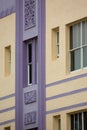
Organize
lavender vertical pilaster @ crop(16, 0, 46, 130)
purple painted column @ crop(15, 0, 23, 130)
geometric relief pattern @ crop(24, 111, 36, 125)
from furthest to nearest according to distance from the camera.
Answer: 1. purple painted column @ crop(15, 0, 23, 130)
2. geometric relief pattern @ crop(24, 111, 36, 125)
3. lavender vertical pilaster @ crop(16, 0, 46, 130)

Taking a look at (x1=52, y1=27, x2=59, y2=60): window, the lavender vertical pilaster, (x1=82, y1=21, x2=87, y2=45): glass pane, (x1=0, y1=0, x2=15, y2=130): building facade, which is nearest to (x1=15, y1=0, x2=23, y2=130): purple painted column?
the lavender vertical pilaster

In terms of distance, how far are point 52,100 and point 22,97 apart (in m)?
2.71

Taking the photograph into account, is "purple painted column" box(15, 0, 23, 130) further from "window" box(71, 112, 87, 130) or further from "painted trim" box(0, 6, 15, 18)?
"window" box(71, 112, 87, 130)

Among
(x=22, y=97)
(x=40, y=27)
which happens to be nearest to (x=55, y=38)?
(x=40, y=27)

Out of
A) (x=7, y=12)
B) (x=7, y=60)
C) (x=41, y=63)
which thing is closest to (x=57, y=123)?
(x=41, y=63)

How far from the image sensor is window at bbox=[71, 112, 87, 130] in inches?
1339

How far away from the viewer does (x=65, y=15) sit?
3528 cm

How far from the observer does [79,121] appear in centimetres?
3434

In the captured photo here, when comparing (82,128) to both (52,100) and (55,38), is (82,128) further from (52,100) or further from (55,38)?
(55,38)

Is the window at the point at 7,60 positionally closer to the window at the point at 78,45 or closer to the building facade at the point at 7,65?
the building facade at the point at 7,65

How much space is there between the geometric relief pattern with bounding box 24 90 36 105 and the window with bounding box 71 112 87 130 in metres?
2.94

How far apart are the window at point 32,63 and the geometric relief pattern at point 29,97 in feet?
1.91

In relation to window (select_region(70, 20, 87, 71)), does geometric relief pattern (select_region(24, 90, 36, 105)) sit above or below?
below

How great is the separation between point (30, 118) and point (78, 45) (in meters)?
4.40
